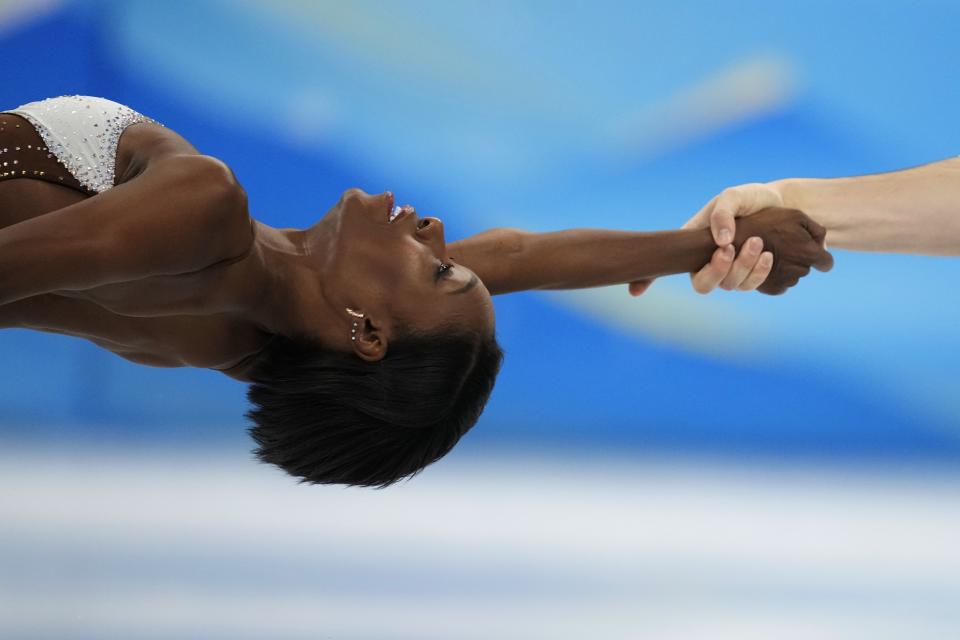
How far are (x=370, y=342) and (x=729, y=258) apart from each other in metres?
1.04

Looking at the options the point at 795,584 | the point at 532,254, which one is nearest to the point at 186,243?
the point at 532,254

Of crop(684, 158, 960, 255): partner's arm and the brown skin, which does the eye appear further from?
crop(684, 158, 960, 255): partner's arm

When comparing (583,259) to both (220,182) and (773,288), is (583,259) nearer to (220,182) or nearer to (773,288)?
(773,288)

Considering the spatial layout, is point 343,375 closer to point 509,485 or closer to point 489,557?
point 489,557

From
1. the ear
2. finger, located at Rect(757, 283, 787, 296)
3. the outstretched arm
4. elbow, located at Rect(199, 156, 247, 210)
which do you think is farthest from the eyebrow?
finger, located at Rect(757, 283, 787, 296)

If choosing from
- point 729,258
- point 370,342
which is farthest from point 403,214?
point 729,258

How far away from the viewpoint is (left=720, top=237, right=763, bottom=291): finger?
301cm

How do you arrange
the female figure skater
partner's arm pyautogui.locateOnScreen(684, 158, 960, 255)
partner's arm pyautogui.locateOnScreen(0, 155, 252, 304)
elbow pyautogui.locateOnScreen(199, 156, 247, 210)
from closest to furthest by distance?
partner's arm pyautogui.locateOnScreen(0, 155, 252, 304) → elbow pyautogui.locateOnScreen(199, 156, 247, 210) → the female figure skater → partner's arm pyautogui.locateOnScreen(684, 158, 960, 255)

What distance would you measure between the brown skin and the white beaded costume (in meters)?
0.02

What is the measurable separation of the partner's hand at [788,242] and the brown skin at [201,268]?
0.92 m

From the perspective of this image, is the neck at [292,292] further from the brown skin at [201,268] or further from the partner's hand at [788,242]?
the partner's hand at [788,242]

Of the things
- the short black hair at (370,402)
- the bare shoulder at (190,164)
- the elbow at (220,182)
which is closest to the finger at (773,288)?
the short black hair at (370,402)

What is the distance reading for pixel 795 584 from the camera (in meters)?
3.46

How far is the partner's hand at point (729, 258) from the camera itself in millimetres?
3002
